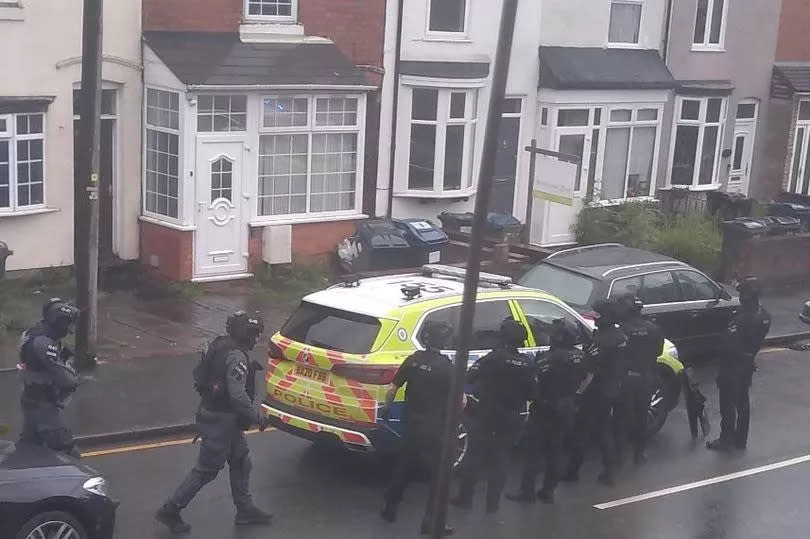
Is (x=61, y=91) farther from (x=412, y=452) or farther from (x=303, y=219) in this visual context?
(x=412, y=452)

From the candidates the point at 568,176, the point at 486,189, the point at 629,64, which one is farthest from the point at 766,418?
the point at 629,64

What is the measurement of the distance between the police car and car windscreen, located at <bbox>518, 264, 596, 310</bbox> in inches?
100

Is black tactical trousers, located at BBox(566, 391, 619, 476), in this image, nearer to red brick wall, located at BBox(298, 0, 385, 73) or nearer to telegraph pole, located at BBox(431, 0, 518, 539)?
telegraph pole, located at BBox(431, 0, 518, 539)

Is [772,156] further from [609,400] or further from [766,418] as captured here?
[609,400]

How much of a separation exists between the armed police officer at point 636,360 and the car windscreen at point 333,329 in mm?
2228

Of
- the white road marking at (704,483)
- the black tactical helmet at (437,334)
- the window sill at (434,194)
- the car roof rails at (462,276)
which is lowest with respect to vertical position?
the white road marking at (704,483)

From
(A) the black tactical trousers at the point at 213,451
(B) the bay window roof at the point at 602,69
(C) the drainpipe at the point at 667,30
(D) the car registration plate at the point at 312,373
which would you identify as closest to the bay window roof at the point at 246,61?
(B) the bay window roof at the point at 602,69

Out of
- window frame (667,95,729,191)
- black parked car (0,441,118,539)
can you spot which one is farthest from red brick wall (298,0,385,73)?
black parked car (0,441,118,539)

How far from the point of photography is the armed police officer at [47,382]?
343 inches

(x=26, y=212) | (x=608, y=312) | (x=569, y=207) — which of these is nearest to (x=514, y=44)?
(x=569, y=207)

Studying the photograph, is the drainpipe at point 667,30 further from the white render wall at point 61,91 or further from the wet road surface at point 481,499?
the wet road surface at point 481,499

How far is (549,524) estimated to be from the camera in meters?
9.75

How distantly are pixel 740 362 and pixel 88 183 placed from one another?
6.80 metres

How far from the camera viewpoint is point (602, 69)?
22297mm
